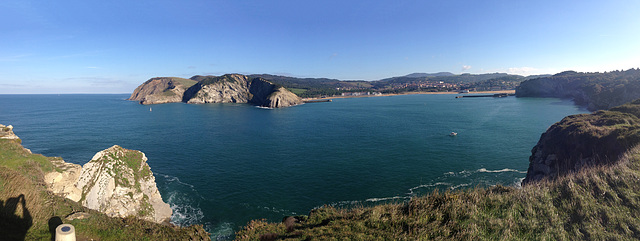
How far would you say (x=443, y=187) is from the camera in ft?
108

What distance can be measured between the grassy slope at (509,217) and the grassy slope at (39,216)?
771cm

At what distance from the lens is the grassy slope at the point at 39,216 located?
42.5 ft

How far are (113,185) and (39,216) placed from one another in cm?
1078

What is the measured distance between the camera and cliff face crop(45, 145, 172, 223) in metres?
21.7

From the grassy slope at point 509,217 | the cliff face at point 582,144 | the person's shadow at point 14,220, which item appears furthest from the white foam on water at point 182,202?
the cliff face at point 582,144

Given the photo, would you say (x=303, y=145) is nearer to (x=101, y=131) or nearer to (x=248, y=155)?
(x=248, y=155)

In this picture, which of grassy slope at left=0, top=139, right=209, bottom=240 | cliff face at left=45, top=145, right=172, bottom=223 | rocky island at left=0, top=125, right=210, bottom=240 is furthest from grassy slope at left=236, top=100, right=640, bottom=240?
cliff face at left=45, top=145, right=172, bottom=223

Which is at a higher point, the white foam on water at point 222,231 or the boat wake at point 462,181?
the boat wake at point 462,181

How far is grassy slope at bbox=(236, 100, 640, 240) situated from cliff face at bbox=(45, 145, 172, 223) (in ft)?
59.5

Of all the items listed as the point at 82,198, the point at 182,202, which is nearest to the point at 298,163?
the point at 182,202

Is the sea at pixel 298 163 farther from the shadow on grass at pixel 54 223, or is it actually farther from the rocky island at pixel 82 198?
the shadow on grass at pixel 54 223

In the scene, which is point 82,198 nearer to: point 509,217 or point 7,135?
point 7,135

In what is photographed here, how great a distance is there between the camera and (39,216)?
1453cm

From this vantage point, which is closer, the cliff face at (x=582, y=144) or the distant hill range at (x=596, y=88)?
the cliff face at (x=582, y=144)
